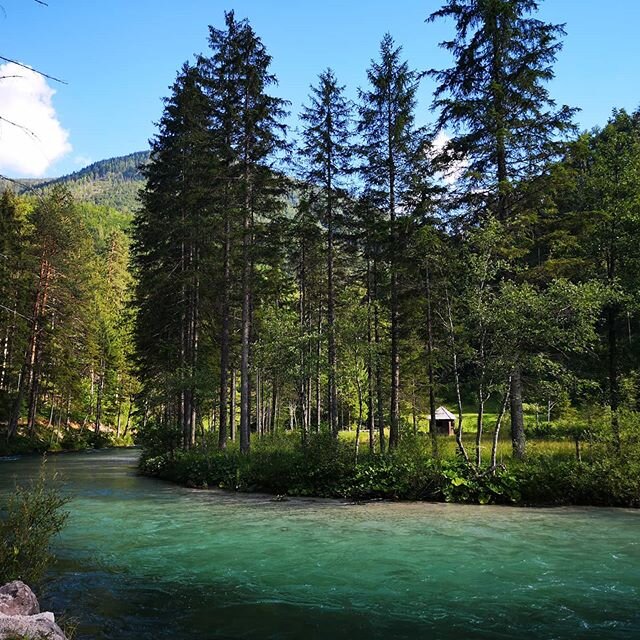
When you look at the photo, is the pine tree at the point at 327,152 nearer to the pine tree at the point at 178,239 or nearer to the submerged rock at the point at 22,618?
the pine tree at the point at 178,239

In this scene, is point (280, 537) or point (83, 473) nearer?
point (280, 537)

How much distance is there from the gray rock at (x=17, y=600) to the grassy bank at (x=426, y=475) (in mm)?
12991

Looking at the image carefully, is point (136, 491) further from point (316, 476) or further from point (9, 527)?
point (9, 527)

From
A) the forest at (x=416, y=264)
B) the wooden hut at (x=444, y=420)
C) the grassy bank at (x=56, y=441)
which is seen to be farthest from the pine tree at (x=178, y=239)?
the wooden hut at (x=444, y=420)

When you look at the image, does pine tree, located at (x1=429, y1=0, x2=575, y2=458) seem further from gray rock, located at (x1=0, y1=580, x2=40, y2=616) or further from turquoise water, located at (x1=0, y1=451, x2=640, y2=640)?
gray rock, located at (x1=0, y1=580, x2=40, y2=616)

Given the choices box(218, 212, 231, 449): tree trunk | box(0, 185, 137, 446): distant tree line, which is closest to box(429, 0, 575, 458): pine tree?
box(218, 212, 231, 449): tree trunk

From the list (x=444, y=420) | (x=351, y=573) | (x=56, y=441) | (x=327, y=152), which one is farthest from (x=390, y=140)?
(x=56, y=441)

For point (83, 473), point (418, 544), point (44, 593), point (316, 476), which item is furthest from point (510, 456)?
point (83, 473)

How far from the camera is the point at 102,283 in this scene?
70688 mm

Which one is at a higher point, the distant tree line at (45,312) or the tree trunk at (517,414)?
the distant tree line at (45,312)

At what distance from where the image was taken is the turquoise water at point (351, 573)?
21.7 ft

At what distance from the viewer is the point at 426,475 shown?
1683 centimetres

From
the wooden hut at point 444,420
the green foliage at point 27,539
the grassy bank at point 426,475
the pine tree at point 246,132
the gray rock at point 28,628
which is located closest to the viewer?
the gray rock at point 28,628

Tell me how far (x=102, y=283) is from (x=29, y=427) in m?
34.9
